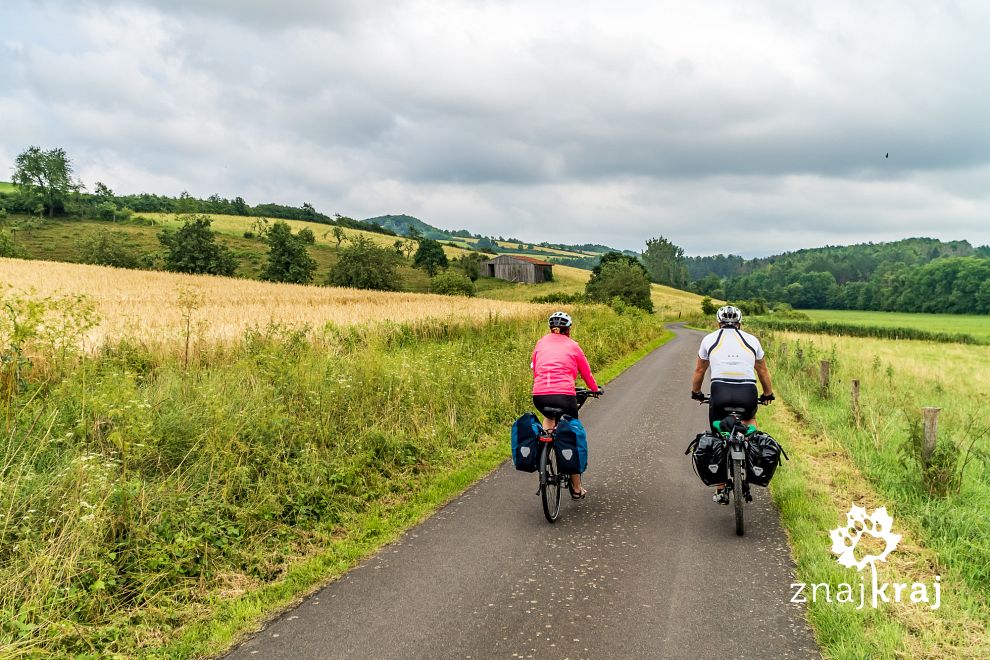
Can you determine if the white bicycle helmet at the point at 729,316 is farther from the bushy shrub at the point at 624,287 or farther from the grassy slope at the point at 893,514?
the bushy shrub at the point at 624,287

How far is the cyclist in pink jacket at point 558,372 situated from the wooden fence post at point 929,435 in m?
4.57

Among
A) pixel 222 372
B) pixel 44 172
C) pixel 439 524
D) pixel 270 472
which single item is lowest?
pixel 439 524

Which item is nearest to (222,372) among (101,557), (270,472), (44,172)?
(270,472)

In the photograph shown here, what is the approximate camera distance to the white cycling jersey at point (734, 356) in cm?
698

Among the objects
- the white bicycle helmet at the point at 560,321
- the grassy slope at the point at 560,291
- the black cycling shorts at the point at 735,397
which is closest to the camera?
the black cycling shorts at the point at 735,397

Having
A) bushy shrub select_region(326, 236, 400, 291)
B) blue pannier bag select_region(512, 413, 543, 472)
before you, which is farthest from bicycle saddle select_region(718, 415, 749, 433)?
bushy shrub select_region(326, 236, 400, 291)

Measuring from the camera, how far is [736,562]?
596cm

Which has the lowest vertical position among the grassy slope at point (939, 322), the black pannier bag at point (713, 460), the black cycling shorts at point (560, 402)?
the grassy slope at point (939, 322)

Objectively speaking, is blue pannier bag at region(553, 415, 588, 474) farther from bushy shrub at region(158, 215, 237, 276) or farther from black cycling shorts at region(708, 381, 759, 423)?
bushy shrub at region(158, 215, 237, 276)

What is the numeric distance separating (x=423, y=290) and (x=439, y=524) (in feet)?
288

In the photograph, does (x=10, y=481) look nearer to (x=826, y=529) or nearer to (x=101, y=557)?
(x=101, y=557)

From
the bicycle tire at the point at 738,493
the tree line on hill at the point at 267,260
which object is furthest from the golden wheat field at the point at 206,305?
the tree line on hill at the point at 267,260

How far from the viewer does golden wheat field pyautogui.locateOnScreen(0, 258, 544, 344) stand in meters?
12.2

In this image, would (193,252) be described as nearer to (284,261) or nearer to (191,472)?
(284,261)
